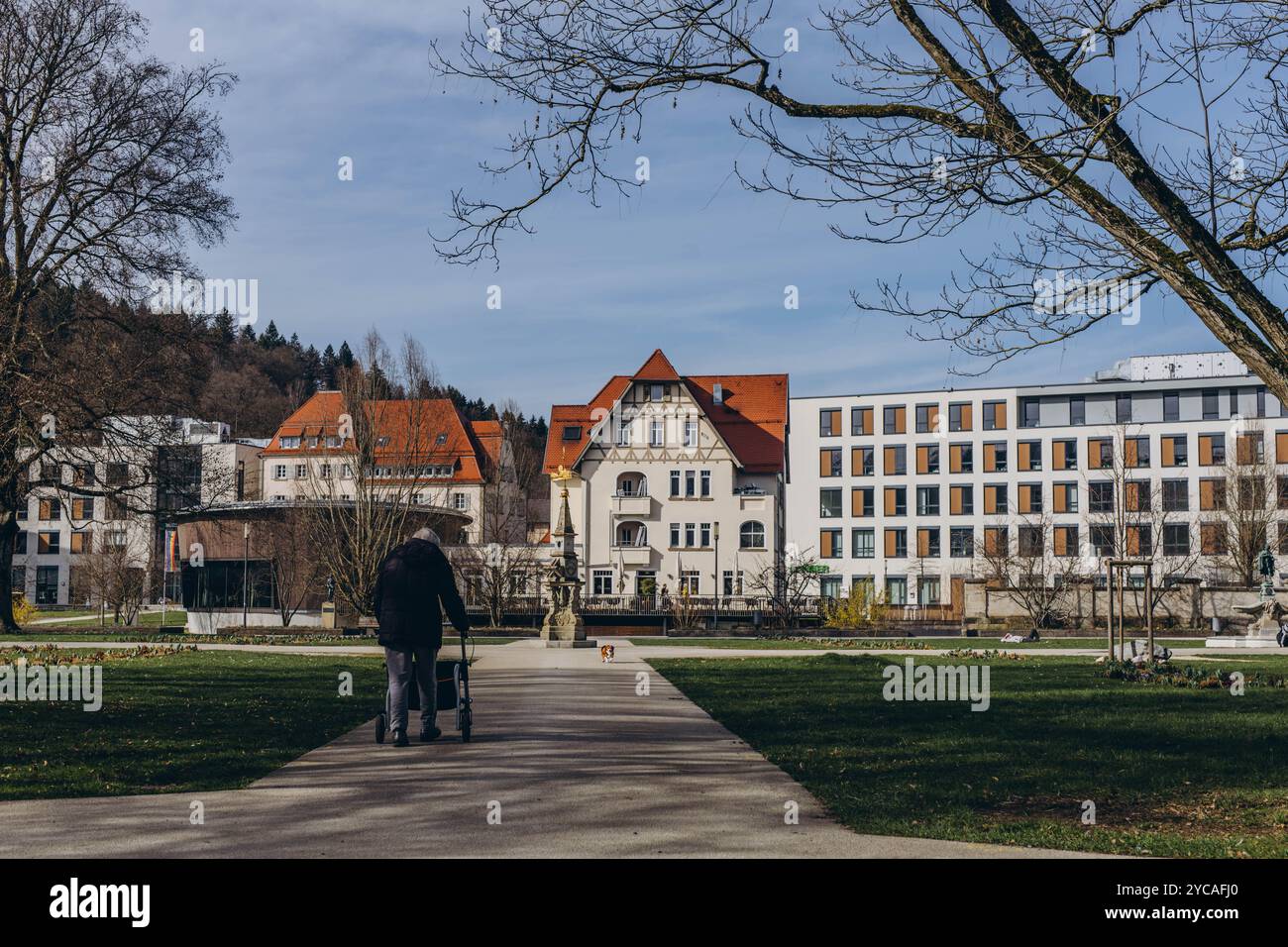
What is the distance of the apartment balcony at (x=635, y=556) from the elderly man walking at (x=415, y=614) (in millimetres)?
59449

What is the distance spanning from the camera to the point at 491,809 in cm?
757

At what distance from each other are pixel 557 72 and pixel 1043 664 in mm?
20768

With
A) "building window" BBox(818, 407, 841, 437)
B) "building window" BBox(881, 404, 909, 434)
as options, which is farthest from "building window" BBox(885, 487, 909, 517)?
"building window" BBox(818, 407, 841, 437)

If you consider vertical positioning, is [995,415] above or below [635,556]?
above

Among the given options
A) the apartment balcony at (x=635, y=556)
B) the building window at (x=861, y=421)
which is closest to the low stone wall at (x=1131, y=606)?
the apartment balcony at (x=635, y=556)

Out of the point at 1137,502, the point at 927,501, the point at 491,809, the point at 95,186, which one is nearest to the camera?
the point at 491,809

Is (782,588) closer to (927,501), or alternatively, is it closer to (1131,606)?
(1131,606)

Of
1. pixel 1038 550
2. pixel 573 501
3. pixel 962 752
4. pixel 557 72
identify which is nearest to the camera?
pixel 557 72

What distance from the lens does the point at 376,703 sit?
1608 centimetres

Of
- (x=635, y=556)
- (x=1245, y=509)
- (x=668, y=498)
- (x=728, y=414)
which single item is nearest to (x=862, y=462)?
(x=728, y=414)

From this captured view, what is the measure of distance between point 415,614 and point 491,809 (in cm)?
411

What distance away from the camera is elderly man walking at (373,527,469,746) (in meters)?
11.4

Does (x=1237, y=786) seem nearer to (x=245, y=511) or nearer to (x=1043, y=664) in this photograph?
(x=1043, y=664)
